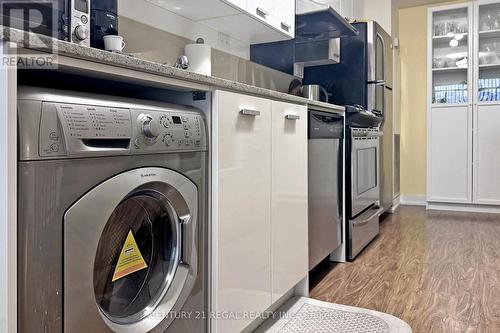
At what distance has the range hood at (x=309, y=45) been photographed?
262 centimetres

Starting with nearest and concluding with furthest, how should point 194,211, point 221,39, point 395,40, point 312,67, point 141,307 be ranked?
point 141,307 → point 194,211 → point 221,39 → point 312,67 → point 395,40

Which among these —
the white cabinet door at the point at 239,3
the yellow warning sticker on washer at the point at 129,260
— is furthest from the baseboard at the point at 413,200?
the yellow warning sticker on washer at the point at 129,260

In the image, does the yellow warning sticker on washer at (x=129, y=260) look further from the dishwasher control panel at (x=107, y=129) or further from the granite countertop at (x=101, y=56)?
the granite countertop at (x=101, y=56)

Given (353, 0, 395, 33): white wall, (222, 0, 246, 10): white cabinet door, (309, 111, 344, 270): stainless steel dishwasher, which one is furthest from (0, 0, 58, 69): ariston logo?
(353, 0, 395, 33): white wall

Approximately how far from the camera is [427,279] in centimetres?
222

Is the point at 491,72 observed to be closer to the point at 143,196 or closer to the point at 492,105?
the point at 492,105

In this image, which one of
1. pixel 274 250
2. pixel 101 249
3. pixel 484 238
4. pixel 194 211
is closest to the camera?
pixel 101 249

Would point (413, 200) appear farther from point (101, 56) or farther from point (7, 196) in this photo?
point (7, 196)

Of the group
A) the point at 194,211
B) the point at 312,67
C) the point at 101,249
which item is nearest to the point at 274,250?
the point at 194,211

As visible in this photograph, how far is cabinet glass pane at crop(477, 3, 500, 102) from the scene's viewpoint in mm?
4316

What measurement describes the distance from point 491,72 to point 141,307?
4.70 m

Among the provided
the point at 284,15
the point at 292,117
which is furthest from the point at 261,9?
the point at 292,117

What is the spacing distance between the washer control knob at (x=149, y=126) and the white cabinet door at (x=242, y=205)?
0.87 ft

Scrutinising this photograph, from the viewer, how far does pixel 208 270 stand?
48.4 inches
